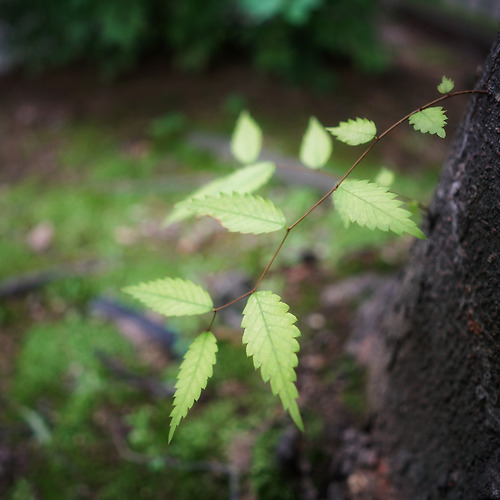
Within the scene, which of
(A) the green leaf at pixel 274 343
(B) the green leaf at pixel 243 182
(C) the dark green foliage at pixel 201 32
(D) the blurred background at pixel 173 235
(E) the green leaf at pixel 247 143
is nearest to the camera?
(A) the green leaf at pixel 274 343

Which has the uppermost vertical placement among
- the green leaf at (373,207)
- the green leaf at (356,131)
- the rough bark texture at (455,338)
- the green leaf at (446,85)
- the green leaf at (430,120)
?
the green leaf at (446,85)

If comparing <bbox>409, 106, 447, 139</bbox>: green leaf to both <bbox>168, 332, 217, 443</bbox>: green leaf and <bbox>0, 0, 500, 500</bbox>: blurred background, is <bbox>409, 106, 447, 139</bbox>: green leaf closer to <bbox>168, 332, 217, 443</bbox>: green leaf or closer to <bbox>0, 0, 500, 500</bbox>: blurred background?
<bbox>0, 0, 500, 500</bbox>: blurred background

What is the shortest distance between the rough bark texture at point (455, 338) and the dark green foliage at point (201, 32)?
313cm

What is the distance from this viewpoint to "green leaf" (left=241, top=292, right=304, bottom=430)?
0.71 meters

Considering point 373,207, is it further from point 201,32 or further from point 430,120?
point 201,32

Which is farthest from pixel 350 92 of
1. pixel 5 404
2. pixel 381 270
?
pixel 5 404

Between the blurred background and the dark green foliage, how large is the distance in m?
0.02

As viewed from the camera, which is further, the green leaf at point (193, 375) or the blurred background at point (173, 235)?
the blurred background at point (173, 235)

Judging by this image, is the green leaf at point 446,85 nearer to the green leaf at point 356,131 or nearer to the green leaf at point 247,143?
the green leaf at point 356,131

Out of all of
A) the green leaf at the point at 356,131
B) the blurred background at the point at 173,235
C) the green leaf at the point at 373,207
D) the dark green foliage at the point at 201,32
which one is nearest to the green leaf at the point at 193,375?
the green leaf at the point at 373,207

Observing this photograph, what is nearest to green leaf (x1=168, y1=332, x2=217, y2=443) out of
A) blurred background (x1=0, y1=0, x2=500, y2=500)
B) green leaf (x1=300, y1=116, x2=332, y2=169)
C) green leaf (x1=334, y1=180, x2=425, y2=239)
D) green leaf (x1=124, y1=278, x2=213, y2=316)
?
green leaf (x1=124, y1=278, x2=213, y2=316)

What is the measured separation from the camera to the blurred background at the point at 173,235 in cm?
165

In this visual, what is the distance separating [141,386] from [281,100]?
3.40 metres

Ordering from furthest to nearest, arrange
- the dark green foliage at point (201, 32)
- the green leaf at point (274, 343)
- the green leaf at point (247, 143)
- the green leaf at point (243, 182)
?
1. the dark green foliage at point (201, 32)
2. the green leaf at point (247, 143)
3. the green leaf at point (243, 182)
4. the green leaf at point (274, 343)
